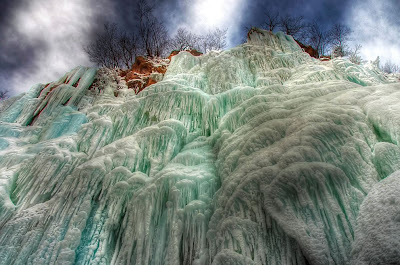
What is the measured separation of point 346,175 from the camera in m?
2.15

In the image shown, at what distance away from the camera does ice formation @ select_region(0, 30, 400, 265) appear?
1887 millimetres

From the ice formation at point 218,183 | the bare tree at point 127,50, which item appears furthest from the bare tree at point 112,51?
the ice formation at point 218,183

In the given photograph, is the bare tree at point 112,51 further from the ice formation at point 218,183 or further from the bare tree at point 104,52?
the ice formation at point 218,183

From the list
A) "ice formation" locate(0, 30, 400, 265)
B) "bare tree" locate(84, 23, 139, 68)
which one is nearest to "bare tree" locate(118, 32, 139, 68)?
"bare tree" locate(84, 23, 139, 68)

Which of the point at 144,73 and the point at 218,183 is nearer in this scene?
the point at 218,183

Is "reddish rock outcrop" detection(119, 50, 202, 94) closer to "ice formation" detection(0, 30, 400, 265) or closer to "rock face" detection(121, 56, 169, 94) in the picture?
"rock face" detection(121, 56, 169, 94)

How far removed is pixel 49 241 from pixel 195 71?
193 inches

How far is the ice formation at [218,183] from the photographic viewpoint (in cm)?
189

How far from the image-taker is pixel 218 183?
291 centimetres

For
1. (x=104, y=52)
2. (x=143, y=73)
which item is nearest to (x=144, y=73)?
(x=143, y=73)

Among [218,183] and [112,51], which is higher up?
[112,51]

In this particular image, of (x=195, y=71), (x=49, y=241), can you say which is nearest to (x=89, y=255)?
(x=49, y=241)

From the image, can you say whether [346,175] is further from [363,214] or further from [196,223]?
[196,223]

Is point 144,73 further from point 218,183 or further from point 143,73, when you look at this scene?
point 218,183
